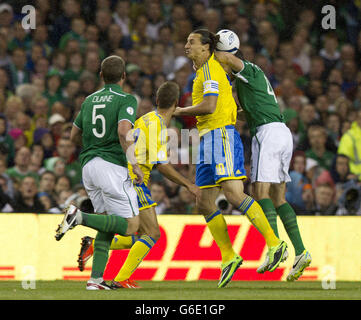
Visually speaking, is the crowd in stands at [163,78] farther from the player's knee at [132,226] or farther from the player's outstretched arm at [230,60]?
the player's outstretched arm at [230,60]

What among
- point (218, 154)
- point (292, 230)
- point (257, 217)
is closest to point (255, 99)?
point (218, 154)

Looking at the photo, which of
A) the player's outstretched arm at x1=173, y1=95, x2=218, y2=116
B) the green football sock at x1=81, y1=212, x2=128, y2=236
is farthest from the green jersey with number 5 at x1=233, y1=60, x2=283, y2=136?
the green football sock at x1=81, y1=212, x2=128, y2=236

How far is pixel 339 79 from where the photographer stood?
562 inches

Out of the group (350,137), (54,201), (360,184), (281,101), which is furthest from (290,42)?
(54,201)

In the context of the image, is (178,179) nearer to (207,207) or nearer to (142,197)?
(142,197)

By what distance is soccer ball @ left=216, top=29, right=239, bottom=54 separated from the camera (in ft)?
27.4

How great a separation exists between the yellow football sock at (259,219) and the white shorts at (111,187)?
1029 mm

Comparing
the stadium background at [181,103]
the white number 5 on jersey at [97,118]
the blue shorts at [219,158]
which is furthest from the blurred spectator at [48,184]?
the white number 5 on jersey at [97,118]

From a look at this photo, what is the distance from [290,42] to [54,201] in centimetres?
592

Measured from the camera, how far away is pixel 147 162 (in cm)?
808

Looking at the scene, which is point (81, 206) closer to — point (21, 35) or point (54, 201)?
point (54, 201)

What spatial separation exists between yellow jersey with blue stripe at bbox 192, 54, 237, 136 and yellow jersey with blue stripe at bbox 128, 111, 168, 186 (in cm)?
44

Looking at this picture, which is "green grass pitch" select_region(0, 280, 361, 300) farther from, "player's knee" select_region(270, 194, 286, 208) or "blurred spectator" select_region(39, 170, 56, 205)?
"blurred spectator" select_region(39, 170, 56, 205)

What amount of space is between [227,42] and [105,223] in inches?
86.7
